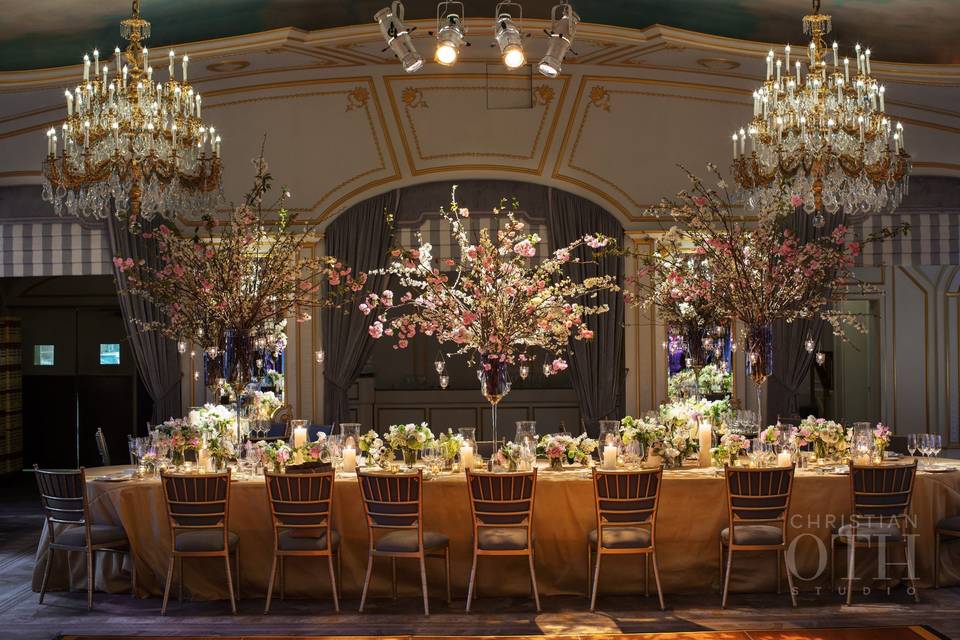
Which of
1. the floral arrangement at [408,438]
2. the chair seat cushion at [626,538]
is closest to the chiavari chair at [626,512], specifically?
the chair seat cushion at [626,538]

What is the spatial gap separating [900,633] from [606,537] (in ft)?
5.40

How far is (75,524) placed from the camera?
648 centimetres

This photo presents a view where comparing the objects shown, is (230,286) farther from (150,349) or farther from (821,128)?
(150,349)

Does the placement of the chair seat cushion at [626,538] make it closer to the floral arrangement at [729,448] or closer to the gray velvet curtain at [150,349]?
the floral arrangement at [729,448]

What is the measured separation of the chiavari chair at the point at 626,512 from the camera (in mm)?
6090

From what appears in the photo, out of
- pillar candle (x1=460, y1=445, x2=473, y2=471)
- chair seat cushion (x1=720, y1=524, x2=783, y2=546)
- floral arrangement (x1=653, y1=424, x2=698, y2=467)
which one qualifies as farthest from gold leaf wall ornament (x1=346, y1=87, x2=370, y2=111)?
chair seat cushion (x1=720, y1=524, x2=783, y2=546)

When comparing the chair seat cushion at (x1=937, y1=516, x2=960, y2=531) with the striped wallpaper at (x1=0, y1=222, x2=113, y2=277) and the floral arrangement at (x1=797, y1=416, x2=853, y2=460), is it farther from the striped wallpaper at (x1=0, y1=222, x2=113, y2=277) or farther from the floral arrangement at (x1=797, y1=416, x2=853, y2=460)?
the striped wallpaper at (x1=0, y1=222, x2=113, y2=277)

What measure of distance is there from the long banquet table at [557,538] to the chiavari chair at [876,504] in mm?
246

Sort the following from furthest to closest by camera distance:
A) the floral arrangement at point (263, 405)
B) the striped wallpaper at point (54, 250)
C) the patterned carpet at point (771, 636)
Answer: the striped wallpaper at point (54, 250)
the floral arrangement at point (263, 405)
the patterned carpet at point (771, 636)

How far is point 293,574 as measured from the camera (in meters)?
6.57

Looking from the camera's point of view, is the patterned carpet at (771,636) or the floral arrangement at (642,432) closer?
the patterned carpet at (771,636)

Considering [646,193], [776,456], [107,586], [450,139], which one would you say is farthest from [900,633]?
[450,139]

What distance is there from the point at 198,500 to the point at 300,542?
64 cm

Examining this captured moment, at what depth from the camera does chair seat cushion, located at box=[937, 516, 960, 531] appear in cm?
640
